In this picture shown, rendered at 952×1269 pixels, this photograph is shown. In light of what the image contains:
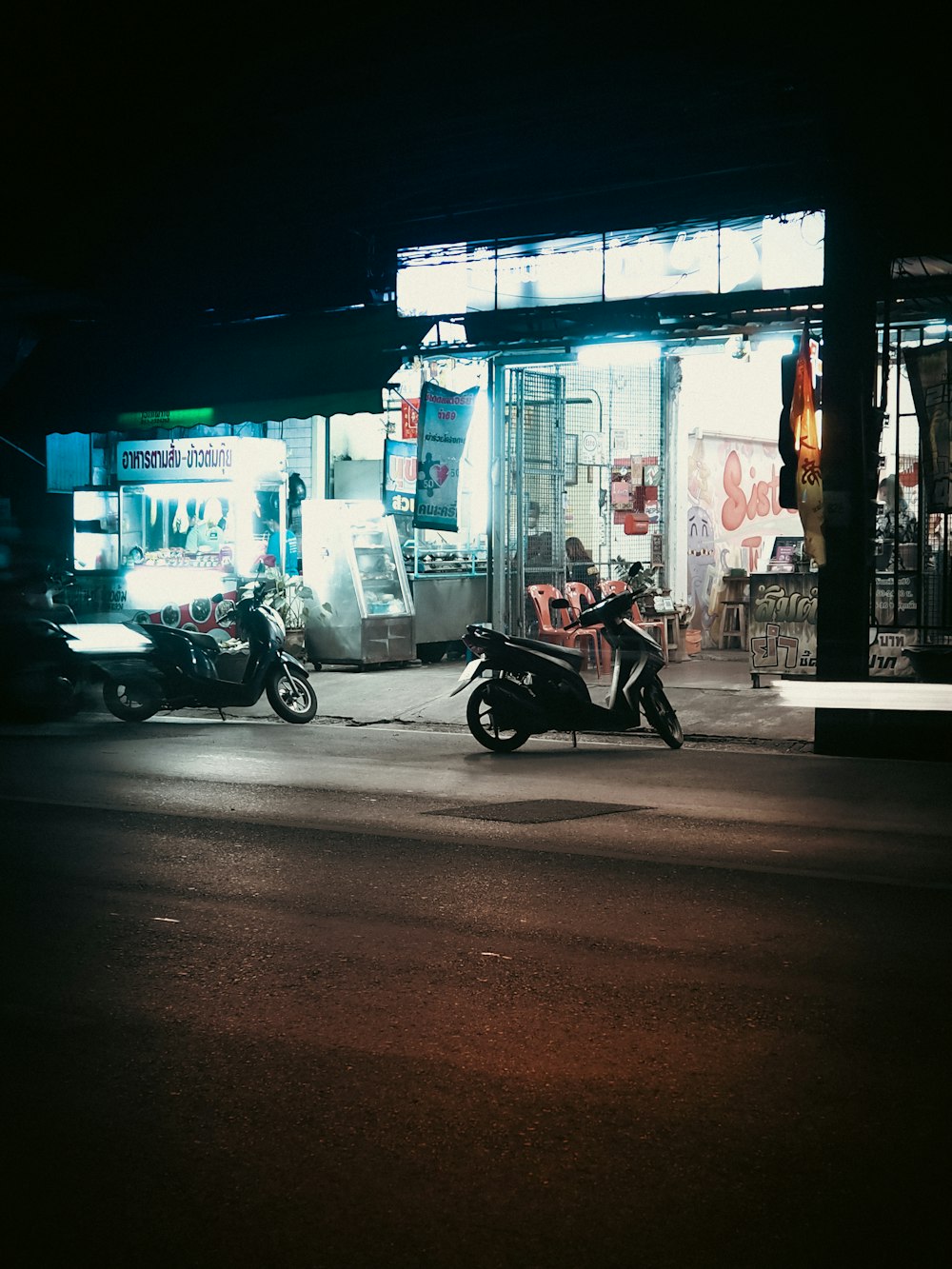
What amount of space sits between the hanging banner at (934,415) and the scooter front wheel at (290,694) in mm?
6484

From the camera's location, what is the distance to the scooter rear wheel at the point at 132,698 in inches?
565

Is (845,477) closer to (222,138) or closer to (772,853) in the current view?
(772,853)

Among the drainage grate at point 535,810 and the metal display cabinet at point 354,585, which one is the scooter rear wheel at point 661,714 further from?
the metal display cabinet at point 354,585

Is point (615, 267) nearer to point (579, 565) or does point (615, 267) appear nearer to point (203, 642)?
point (203, 642)

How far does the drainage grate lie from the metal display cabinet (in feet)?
29.8

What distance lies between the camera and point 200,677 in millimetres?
14227

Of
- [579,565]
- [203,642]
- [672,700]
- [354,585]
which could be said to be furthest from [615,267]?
[579,565]

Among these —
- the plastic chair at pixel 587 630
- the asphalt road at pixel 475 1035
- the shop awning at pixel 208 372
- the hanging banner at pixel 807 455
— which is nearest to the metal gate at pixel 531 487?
the plastic chair at pixel 587 630

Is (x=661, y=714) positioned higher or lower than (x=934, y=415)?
lower

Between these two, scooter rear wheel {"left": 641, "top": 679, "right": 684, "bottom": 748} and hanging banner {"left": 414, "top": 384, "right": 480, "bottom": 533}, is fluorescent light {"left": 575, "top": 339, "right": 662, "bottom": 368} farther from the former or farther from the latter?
scooter rear wheel {"left": 641, "top": 679, "right": 684, "bottom": 748}

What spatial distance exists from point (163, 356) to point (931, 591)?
9.99 meters

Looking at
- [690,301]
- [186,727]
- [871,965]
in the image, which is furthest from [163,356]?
[871,965]

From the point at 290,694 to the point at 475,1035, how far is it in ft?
32.7

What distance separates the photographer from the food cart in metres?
18.4
